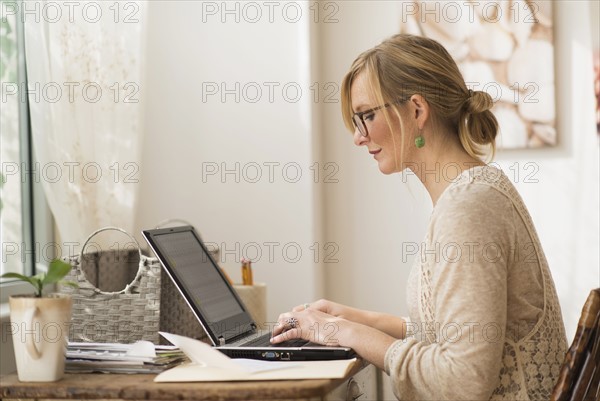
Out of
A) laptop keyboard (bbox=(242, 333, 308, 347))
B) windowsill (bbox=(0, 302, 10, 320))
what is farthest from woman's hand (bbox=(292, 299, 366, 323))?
windowsill (bbox=(0, 302, 10, 320))

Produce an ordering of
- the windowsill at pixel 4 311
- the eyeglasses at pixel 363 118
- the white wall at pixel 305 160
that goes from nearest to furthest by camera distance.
→ 1. the eyeglasses at pixel 363 118
2. the windowsill at pixel 4 311
3. the white wall at pixel 305 160

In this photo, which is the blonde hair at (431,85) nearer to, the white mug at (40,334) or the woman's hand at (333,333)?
the woman's hand at (333,333)

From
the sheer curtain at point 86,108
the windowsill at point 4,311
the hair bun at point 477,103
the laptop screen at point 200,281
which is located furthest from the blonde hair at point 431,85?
the windowsill at point 4,311

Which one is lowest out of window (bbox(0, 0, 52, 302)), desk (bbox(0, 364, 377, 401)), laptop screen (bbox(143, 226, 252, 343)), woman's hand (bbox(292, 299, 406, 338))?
desk (bbox(0, 364, 377, 401))

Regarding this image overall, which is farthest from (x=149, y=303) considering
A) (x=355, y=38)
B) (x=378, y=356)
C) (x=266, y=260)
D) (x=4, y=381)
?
(x=355, y=38)

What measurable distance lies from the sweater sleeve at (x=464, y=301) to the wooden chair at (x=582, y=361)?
11cm

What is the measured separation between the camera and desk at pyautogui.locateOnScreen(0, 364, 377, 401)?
1394 millimetres

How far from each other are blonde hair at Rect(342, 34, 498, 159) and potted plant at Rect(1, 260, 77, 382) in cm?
77

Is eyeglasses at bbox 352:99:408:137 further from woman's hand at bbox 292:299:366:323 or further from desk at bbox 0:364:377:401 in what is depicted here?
desk at bbox 0:364:377:401

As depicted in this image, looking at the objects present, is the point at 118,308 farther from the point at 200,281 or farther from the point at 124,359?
the point at 124,359

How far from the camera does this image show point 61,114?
2.28 meters

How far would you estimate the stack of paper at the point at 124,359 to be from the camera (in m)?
1.59

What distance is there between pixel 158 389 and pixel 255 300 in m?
0.94

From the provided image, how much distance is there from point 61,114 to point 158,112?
1.91 ft
